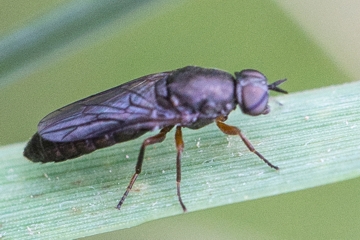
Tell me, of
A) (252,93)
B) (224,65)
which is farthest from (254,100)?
(224,65)

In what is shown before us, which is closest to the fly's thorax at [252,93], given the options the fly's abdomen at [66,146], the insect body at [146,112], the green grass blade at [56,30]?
the insect body at [146,112]

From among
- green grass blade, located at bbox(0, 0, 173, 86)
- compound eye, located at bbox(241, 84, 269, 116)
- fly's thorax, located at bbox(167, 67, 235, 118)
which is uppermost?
green grass blade, located at bbox(0, 0, 173, 86)

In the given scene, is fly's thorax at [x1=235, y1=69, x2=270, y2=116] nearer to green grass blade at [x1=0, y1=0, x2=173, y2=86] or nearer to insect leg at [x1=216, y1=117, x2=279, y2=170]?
insect leg at [x1=216, y1=117, x2=279, y2=170]

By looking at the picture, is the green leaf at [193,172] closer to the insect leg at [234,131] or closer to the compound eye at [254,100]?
the insect leg at [234,131]

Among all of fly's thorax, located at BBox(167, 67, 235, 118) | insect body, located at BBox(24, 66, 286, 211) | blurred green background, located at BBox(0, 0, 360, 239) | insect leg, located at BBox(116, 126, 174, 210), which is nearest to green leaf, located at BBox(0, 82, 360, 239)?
insect leg, located at BBox(116, 126, 174, 210)

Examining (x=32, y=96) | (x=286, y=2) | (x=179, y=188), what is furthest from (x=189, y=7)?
(x=179, y=188)

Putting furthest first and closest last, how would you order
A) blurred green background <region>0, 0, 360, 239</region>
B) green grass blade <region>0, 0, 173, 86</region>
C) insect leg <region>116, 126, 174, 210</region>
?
blurred green background <region>0, 0, 360, 239</region>
insect leg <region>116, 126, 174, 210</region>
green grass blade <region>0, 0, 173, 86</region>

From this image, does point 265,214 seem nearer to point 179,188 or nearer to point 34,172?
point 179,188
